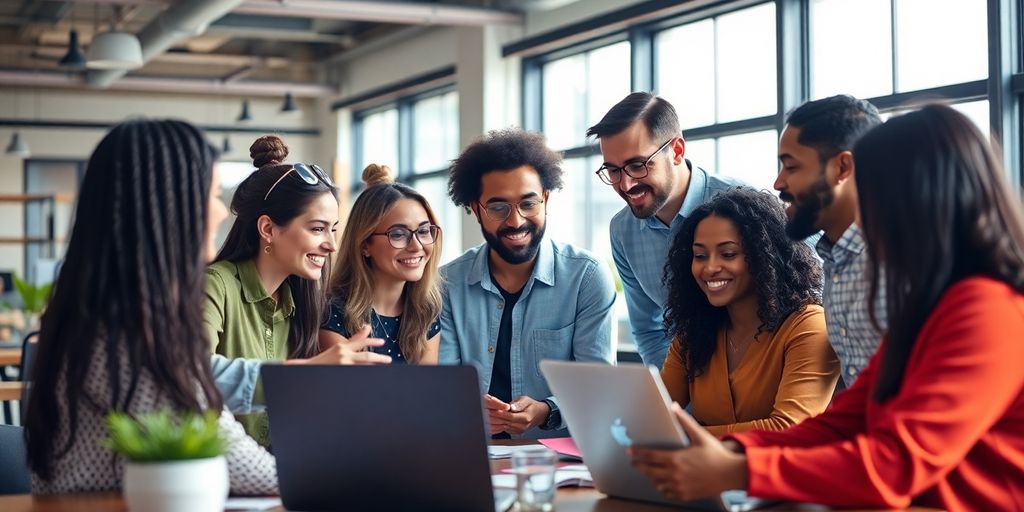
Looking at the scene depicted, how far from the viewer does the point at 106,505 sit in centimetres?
179

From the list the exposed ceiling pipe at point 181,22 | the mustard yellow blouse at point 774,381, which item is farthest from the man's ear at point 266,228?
the exposed ceiling pipe at point 181,22

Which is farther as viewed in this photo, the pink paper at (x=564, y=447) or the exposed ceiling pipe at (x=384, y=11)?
the exposed ceiling pipe at (x=384, y=11)

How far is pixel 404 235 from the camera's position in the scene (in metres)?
3.07

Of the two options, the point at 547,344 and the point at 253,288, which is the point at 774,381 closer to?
the point at 547,344

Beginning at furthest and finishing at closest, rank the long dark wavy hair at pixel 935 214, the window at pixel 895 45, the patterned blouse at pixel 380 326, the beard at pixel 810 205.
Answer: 1. the window at pixel 895 45
2. the patterned blouse at pixel 380 326
3. the beard at pixel 810 205
4. the long dark wavy hair at pixel 935 214

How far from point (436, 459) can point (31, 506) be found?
2.09 feet

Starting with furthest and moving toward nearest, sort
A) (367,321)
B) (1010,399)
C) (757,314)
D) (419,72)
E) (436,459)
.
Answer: (419,72), (367,321), (757,314), (436,459), (1010,399)

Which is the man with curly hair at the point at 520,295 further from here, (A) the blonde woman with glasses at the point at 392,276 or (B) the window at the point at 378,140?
(B) the window at the point at 378,140

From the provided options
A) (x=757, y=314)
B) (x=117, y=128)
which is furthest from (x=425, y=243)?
(x=117, y=128)

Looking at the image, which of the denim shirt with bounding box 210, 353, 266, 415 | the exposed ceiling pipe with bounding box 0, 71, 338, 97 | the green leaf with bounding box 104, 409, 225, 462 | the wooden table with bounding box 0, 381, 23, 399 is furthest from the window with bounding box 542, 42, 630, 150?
the green leaf with bounding box 104, 409, 225, 462

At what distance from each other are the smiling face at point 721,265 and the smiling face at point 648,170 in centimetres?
67

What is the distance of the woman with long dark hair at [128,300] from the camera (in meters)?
1.73

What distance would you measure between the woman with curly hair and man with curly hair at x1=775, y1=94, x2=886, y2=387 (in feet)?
0.31

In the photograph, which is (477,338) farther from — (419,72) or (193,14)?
(419,72)
